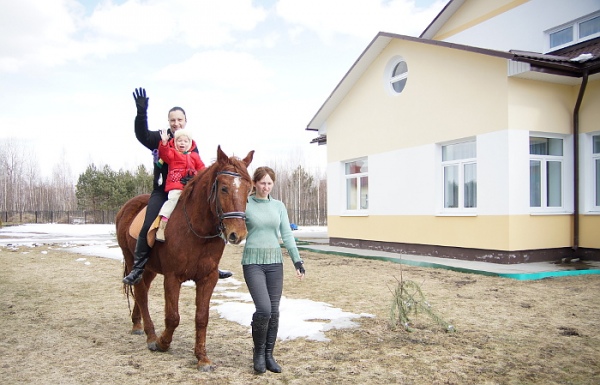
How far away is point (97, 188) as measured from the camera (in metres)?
44.3

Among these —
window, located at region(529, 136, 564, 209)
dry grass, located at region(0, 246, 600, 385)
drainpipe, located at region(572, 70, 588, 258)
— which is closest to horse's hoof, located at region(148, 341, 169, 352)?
dry grass, located at region(0, 246, 600, 385)

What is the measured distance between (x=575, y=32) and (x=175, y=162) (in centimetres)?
1186

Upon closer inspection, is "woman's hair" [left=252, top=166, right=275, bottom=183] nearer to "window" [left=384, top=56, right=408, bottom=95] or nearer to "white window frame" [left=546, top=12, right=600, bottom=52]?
"window" [left=384, top=56, right=408, bottom=95]

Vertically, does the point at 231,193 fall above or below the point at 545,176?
below

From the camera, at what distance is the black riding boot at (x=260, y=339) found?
12.5 ft

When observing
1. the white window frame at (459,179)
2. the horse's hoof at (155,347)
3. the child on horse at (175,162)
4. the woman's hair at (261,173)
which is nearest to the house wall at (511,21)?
the white window frame at (459,179)

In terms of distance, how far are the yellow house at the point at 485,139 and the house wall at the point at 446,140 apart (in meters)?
0.03

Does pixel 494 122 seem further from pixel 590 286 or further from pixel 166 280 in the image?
pixel 166 280

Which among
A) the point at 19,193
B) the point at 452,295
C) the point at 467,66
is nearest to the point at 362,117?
the point at 467,66

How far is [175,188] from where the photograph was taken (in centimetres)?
438

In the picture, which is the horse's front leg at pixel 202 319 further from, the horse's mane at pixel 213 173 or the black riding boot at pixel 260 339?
the horse's mane at pixel 213 173

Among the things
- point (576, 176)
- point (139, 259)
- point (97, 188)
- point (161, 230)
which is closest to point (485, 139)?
point (576, 176)

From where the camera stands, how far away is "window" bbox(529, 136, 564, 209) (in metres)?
10.4

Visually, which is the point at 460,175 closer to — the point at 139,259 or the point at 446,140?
the point at 446,140
